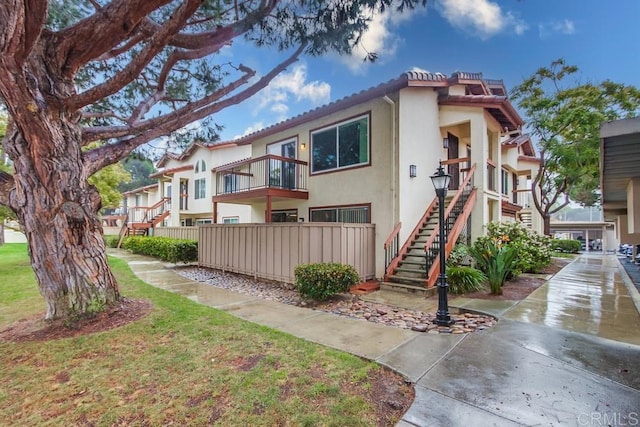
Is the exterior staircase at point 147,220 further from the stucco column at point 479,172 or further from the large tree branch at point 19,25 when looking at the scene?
the stucco column at point 479,172

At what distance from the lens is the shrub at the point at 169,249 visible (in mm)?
13328

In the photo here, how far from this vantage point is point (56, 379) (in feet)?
10.8

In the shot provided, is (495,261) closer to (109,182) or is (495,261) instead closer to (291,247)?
(291,247)

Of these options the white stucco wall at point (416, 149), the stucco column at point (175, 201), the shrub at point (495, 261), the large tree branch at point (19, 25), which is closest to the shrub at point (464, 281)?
the shrub at point (495, 261)

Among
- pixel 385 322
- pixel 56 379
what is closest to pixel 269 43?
pixel 385 322

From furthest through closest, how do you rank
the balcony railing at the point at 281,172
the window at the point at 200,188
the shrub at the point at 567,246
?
the shrub at the point at 567,246, the window at the point at 200,188, the balcony railing at the point at 281,172

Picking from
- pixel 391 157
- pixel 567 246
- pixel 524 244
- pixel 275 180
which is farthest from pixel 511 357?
pixel 567 246

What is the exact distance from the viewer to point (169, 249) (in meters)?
13.9

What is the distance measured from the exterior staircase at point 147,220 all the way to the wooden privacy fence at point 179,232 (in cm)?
437

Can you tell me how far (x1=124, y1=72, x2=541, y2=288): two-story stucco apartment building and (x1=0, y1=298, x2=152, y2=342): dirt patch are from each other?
5.79 metres

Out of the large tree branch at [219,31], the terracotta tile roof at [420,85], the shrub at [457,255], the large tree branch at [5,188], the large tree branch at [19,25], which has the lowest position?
the shrub at [457,255]

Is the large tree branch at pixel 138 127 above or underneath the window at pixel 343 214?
above

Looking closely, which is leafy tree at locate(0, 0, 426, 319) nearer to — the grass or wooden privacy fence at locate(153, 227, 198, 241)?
the grass

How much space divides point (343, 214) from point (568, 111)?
11717mm
